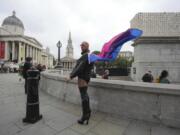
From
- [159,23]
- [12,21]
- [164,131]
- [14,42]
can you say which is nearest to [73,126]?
[164,131]

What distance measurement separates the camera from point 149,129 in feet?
10.3

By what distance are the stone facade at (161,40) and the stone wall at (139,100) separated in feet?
20.5

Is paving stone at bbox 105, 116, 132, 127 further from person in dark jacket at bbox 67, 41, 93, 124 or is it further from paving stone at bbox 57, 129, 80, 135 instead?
paving stone at bbox 57, 129, 80, 135

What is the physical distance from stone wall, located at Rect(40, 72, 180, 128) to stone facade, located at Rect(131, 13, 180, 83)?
626 centimetres

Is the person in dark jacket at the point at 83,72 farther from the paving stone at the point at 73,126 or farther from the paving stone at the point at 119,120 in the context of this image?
the paving stone at the point at 119,120

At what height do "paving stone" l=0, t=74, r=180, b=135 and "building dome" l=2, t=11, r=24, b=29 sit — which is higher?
"building dome" l=2, t=11, r=24, b=29

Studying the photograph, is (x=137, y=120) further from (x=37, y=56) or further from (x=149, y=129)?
(x=37, y=56)

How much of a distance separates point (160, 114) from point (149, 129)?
514mm

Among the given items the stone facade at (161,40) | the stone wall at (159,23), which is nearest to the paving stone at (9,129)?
the stone facade at (161,40)

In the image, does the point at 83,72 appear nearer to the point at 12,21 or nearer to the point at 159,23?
the point at 159,23

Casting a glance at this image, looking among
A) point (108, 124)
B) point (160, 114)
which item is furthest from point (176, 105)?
point (108, 124)

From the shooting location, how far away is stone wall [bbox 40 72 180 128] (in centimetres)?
321

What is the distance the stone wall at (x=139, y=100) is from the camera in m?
3.21

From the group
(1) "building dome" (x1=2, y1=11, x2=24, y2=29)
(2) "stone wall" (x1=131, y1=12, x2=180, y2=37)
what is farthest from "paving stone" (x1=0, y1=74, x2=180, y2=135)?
(1) "building dome" (x1=2, y1=11, x2=24, y2=29)
